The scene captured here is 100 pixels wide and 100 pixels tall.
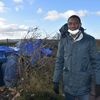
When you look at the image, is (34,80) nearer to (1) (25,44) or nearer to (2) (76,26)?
(1) (25,44)

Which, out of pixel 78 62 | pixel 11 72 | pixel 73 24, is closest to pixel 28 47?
pixel 11 72

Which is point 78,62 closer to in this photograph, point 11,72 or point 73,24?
point 73,24

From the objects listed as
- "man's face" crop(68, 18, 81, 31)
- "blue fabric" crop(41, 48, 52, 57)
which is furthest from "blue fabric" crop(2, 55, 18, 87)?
"man's face" crop(68, 18, 81, 31)

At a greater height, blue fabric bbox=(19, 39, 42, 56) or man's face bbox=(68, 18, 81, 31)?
man's face bbox=(68, 18, 81, 31)

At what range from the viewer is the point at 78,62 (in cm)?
691

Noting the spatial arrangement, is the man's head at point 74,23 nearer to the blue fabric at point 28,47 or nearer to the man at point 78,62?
the man at point 78,62

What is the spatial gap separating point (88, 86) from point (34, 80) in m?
4.64

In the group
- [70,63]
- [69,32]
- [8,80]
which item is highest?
[69,32]

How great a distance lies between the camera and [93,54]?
696 cm

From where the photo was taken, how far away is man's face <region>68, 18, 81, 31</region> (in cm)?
698

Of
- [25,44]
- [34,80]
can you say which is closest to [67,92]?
[34,80]

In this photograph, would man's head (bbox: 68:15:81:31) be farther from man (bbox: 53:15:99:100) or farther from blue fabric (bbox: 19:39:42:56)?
blue fabric (bbox: 19:39:42:56)

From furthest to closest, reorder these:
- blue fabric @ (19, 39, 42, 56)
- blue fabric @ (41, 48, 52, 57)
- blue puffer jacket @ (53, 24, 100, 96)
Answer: blue fabric @ (41, 48, 52, 57) → blue fabric @ (19, 39, 42, 56) → blue puffer jacket @ (53, 24, 100, 96)

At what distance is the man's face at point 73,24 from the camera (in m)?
6.98
